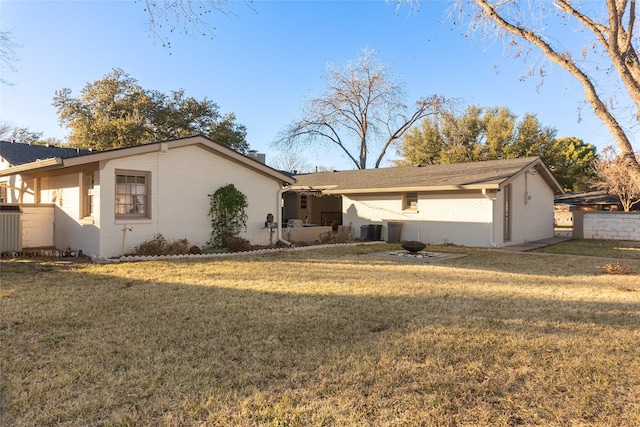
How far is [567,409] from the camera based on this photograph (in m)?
2.88

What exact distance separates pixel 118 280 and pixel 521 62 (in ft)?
27.2

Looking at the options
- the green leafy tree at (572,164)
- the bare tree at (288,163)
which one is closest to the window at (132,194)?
the green leafy tree at (572,164)

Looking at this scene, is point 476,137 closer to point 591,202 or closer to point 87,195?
point 591,202

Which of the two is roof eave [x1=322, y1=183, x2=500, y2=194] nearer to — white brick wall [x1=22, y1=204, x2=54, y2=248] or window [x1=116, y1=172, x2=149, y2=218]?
window [x1=116, y1=172, x2=149, y2=218]

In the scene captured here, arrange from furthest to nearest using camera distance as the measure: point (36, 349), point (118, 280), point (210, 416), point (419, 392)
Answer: point (118, 280), point (36, 349), point (419, 392), point (210, 416)

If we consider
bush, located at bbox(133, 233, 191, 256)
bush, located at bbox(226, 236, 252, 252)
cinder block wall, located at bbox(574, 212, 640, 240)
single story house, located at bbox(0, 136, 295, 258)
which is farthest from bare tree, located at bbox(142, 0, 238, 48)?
cinder block wall, located at bbox(574, 212, 640, 240)

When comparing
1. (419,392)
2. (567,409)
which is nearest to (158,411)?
(419,392)

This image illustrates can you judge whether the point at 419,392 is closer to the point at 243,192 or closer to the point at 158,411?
the point at 158,411

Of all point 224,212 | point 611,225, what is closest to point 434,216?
point 224,212

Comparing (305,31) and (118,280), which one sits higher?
(305,31)

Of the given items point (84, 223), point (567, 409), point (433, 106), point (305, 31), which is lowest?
point (567, 409)

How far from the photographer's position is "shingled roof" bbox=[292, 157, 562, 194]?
1496 centimetres

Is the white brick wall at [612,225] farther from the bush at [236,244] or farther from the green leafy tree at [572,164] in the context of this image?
the green leafy tree at [572,164]

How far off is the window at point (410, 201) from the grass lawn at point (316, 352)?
31.1 ft
